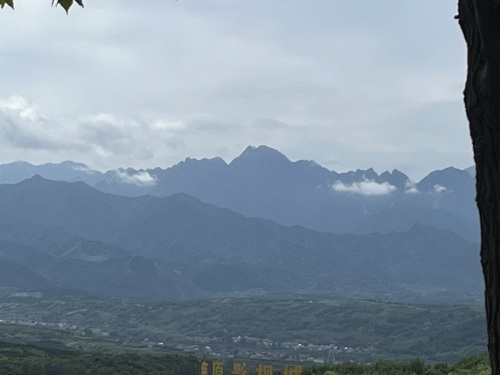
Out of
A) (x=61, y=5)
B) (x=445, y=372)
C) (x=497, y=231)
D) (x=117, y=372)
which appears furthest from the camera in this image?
(x=117, y=372)

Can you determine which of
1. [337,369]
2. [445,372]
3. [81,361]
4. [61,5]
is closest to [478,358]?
[445,372]

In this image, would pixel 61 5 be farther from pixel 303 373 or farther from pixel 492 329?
pixel 303 373

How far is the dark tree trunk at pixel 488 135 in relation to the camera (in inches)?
162

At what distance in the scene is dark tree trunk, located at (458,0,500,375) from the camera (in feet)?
13.5

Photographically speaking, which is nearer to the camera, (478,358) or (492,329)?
(492,329)

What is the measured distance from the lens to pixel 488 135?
4.17 m

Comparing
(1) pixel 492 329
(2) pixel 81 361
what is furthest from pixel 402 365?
(2) pixel 81 361

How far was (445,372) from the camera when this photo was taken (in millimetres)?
15844

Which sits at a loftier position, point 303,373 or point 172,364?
point 303,373

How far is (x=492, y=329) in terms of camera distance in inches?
163

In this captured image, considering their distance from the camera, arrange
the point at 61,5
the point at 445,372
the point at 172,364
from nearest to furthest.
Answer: the point at 61,5, the point at 445,372, the point at 172,364

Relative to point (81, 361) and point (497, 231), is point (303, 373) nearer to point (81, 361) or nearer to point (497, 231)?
point (497, 231)

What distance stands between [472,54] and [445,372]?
12.9 m

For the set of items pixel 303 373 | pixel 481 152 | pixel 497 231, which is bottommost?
pixel 303 373
